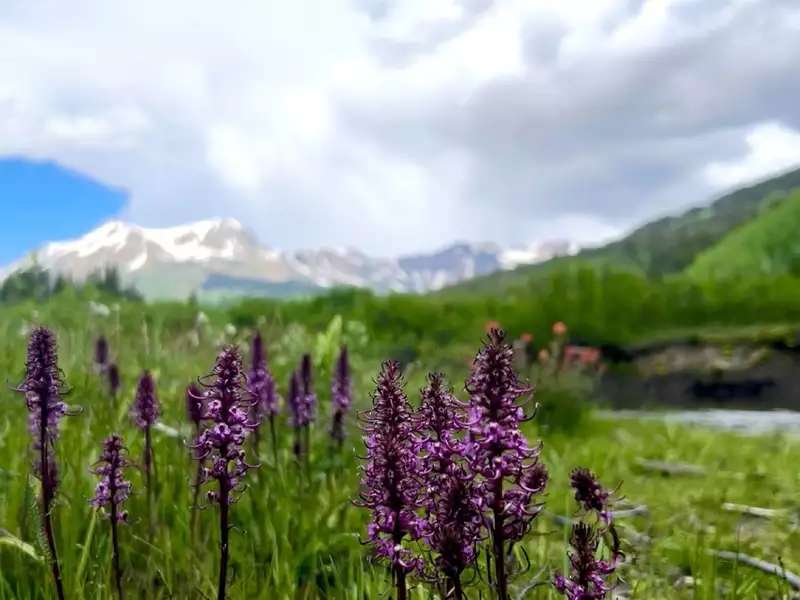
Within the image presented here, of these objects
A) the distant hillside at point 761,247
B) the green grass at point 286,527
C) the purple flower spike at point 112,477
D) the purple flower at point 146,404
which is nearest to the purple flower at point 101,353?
the green grass at point 286,527

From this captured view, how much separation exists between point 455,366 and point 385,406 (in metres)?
16.3

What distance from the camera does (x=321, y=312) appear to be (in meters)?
32.5

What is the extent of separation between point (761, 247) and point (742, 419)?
33779mm

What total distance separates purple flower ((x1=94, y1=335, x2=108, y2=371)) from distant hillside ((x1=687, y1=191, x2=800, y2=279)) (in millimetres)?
38640

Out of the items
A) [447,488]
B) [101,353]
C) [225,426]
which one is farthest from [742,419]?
[225,426]

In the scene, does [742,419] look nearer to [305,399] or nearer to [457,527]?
[305,399]

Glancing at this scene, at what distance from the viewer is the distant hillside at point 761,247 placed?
41875mm

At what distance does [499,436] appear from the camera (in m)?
1.62

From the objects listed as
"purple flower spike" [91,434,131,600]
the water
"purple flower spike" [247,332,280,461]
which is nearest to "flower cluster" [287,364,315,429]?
"purple flower spike" [247,332,280,461]

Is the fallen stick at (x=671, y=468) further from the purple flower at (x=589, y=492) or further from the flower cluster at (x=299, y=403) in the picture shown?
the purple flower at (x=589, y=492)

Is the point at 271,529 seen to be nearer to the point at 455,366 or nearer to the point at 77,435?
the point at 77,435

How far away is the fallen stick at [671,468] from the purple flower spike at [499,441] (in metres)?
6.17

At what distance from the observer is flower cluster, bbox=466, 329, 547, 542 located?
1625 mm

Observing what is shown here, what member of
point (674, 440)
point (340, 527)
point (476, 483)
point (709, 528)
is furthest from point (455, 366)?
point (476, 483)
